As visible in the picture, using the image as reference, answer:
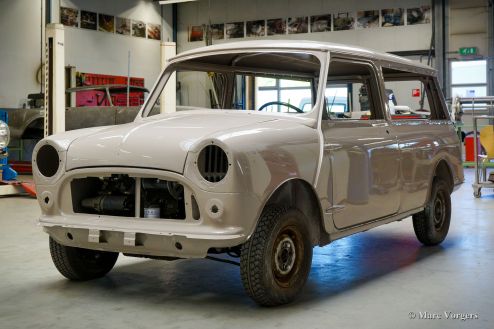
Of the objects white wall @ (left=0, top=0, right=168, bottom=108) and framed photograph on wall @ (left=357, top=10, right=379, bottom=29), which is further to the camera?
framed photograph on wall @ (left=357, top=10, right=379, bottom=29)

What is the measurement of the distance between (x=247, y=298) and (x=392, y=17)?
18.5 m

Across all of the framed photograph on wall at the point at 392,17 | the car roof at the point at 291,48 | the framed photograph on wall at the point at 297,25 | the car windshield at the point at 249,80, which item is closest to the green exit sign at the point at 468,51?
the framed photograph on wall at the point at 392,17

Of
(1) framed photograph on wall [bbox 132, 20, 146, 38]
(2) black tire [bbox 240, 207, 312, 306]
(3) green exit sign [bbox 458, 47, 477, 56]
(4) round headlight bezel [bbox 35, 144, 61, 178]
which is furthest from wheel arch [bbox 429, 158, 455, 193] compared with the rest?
(1) framed photograph on wall [bbox 132, 20, 146, 38]

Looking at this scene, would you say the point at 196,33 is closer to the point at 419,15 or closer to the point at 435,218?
the point at 419,15

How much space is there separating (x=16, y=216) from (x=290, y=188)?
4902 millimetres

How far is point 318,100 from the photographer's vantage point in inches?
157

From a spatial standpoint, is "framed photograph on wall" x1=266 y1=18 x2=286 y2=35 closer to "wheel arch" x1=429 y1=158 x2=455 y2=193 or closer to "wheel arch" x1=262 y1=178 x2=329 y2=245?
"wheel arch" x1=429 y1=158 x2=455 y2=193

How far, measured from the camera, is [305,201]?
3891 millimetres

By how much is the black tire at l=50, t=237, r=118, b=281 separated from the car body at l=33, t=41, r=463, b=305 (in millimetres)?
13

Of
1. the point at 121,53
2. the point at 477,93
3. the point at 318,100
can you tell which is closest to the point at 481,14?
the point at 477,93

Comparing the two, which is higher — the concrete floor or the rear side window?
the rear side window

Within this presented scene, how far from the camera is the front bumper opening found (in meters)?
3.52

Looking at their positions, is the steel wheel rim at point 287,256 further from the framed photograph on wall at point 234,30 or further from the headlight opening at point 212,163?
the framed photograph on wall at point 234,30

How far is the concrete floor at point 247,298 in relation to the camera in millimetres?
3307
